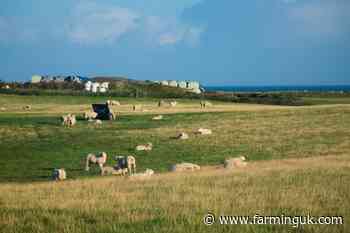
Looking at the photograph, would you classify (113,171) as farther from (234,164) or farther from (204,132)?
(204,132)

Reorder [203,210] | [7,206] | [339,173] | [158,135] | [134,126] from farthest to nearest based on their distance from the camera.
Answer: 1. [134,126]
2. [158,135]
3. [339,173]
4. [7,206]
5. [203,210]

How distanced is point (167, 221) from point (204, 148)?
24.5 metres

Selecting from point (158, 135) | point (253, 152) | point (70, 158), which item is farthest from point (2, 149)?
point (253, 152)

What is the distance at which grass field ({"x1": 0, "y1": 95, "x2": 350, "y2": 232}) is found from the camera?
46.5 ft

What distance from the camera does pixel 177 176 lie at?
24203 millimetres

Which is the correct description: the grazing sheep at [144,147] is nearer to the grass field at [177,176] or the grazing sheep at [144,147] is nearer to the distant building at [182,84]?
the grass field at [177,176]

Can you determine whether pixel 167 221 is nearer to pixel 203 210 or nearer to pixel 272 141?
pixel 203 210

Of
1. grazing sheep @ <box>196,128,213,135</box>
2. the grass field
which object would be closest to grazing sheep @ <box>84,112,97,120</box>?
the grass field

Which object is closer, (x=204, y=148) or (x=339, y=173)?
(x=339, y=173)

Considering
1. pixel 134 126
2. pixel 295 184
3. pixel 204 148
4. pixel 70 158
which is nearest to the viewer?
pixel 295 184

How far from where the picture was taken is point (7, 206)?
647 inches

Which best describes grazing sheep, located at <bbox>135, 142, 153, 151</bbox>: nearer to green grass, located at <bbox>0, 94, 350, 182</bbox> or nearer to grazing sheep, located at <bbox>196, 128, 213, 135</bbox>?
green grass, located at <bbox>0, 94, 350, 182</bbox>

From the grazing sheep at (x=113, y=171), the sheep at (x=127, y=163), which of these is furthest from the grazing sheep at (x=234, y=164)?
the grazing sheep at (x=113, y=171)

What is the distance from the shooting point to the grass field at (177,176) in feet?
46.5
